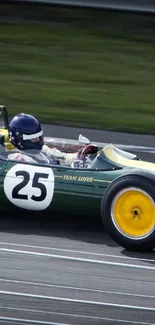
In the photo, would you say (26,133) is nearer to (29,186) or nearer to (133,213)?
(29,186)

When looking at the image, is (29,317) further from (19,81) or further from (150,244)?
(19,81)

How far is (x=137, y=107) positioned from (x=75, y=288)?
279 inches

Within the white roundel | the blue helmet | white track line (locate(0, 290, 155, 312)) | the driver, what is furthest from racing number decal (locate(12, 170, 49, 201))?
white track line (locate(0, 290, 155, 312))

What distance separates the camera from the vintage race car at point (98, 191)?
8594mm

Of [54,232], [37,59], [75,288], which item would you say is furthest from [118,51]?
[75,288]

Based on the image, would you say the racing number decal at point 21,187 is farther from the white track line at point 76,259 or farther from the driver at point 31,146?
the white track line at point 76,259

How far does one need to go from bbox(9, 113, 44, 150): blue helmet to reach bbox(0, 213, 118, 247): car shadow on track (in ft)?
2.14

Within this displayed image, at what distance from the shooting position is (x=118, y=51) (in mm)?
17312

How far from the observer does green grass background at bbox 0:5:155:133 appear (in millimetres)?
14164

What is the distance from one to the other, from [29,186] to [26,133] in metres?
0.62

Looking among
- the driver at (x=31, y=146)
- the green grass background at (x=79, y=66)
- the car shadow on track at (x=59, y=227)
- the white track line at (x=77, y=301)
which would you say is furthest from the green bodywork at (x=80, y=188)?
the green grass background at (x=79, y=66)

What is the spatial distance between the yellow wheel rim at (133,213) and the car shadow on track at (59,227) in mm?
282

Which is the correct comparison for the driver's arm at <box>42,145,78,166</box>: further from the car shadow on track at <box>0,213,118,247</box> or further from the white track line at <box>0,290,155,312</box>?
the white track line at <box>0,290,155,312</box>

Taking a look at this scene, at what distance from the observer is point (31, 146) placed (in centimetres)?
952
